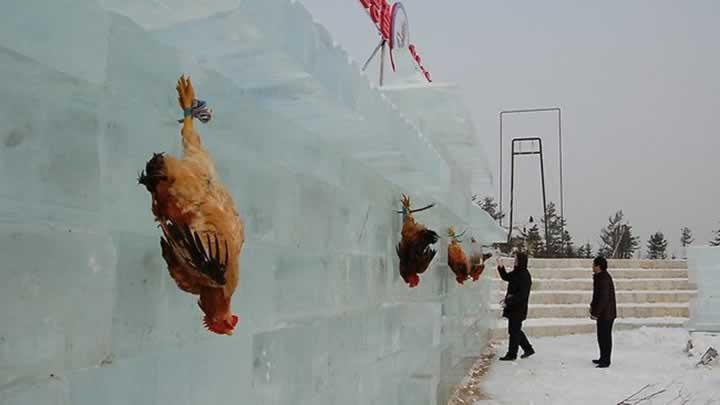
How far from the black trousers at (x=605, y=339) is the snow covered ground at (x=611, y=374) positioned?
0.18m

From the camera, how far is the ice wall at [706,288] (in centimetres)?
1193

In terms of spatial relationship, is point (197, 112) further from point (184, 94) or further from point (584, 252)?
point (584, 252)

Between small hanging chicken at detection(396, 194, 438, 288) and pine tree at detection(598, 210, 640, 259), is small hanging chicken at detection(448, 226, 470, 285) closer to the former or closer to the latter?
small hanging chicken at detection(396, 194, 438, 288)

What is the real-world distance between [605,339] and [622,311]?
5.88 m

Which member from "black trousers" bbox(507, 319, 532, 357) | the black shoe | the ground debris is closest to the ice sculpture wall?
the ground debris

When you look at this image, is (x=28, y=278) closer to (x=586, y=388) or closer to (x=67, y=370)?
(x=67, y=370)

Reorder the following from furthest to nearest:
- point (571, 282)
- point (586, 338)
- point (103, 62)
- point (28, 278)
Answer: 1. point (571, 282)
2. point (586, 338)
3. point (103, 62)
4. point (28, 278)

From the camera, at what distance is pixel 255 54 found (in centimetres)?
193

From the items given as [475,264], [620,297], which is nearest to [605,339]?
[475,264]

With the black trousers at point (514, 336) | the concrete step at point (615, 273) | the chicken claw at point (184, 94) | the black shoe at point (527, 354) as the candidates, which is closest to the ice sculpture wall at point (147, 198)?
the chicken claw at point (184, 94)

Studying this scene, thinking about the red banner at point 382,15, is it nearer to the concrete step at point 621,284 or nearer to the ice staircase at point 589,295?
the ice staircase at point 589,295

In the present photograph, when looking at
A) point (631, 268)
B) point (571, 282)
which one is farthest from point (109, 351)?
point (631, 268)

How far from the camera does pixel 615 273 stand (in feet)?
54.5

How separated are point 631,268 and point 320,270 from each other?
51.7 feet
